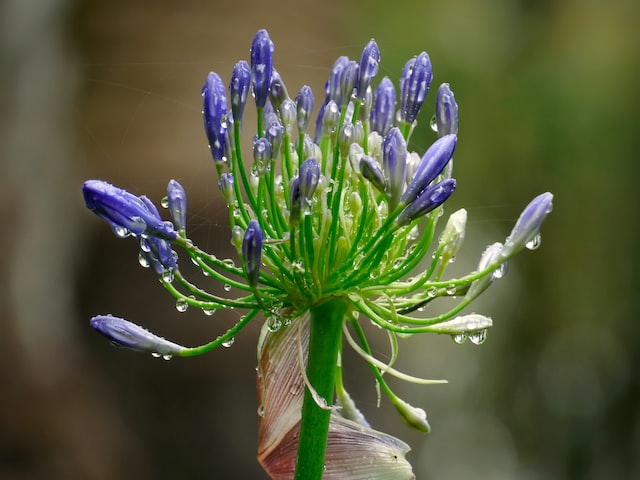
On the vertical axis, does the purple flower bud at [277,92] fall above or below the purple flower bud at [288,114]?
above

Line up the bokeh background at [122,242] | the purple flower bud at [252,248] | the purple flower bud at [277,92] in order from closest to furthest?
the purple flower bud at [252,248] → the purple flower bud at [277,92] → the bokeh background at [122,242]

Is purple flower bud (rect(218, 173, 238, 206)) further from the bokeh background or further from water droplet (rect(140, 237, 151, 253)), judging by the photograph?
the bokeh background

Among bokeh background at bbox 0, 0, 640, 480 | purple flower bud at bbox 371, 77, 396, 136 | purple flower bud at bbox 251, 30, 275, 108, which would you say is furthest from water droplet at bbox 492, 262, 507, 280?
bokeh background at bbox 0, 0, 640, 480

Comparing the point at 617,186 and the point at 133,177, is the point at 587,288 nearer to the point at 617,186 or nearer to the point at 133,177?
the point at 617,186

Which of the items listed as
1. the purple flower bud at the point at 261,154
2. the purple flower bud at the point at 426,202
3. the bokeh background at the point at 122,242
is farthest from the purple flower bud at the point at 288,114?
the bokeh background at the point at 122,242

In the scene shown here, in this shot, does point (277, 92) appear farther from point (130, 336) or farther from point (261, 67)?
point (130, 336)

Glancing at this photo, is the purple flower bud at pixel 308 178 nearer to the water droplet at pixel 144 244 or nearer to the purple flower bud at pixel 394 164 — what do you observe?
the purple flower bud at pixel 394 164

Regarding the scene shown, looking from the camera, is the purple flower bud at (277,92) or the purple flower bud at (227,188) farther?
the purple flower bud at (277,92)
